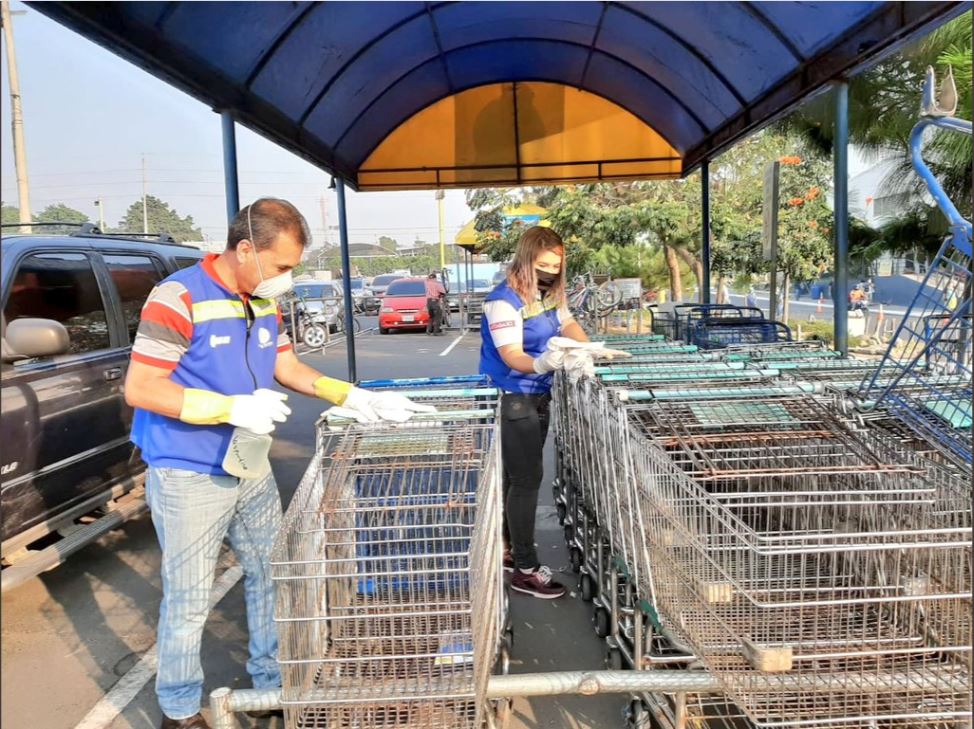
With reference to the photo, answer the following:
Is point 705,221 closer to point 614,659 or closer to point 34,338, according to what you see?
point 614,659

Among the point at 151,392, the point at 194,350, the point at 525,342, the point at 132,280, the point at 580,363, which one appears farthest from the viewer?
the point at 132,280

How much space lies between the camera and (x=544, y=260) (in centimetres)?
414

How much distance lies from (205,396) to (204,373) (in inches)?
7.8

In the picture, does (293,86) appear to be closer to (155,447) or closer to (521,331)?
(521,331)

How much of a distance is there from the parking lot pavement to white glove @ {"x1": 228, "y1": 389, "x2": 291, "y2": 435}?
46.4 inches

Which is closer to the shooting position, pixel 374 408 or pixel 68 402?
pixel 374 408

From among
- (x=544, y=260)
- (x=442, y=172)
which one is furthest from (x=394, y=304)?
(x=544, y=260)

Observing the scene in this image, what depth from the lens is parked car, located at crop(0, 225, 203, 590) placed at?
4246mm

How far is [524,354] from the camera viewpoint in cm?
404

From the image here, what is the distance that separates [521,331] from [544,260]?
0.41 meters

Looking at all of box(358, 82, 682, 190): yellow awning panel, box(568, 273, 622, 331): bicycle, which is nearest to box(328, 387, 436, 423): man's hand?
box(358, 82, 682, 190): yellow awning panel

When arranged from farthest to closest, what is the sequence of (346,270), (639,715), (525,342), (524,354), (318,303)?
1. (318,303)
2. (346,270)
3. (525,342)
4. (524,354)
5. (639,715)

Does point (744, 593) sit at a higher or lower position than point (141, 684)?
higher

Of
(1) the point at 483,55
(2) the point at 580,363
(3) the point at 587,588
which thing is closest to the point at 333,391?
(2) the point at 580,363
